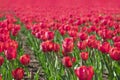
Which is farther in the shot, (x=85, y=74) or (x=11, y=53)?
(x=11, y=53)

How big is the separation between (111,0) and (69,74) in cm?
3335

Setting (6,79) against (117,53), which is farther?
(6,79)

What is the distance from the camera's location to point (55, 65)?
6.07m

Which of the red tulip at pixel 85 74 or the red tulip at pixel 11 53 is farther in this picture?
the red tulip at pixel 11 53

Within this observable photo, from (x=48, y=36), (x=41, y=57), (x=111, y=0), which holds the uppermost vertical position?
(x=48, y=36)

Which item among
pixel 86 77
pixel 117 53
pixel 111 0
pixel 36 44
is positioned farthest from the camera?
pixel 111 0

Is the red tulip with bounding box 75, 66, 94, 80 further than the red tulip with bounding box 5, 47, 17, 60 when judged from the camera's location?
No

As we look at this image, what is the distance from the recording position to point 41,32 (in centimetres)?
688

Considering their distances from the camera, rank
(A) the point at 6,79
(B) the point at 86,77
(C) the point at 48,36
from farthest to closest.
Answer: (C) the point at 48,36 → (A) the point at 6,79 → (B) the point at 86,77

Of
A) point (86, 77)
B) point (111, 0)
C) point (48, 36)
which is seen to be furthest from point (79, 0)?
point (86, 77)

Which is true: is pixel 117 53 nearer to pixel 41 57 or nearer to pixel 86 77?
pixel 86 77

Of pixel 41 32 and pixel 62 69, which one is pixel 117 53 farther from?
pixel 41 32

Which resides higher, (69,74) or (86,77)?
(86,77)

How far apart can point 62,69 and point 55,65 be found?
0.75 ft
